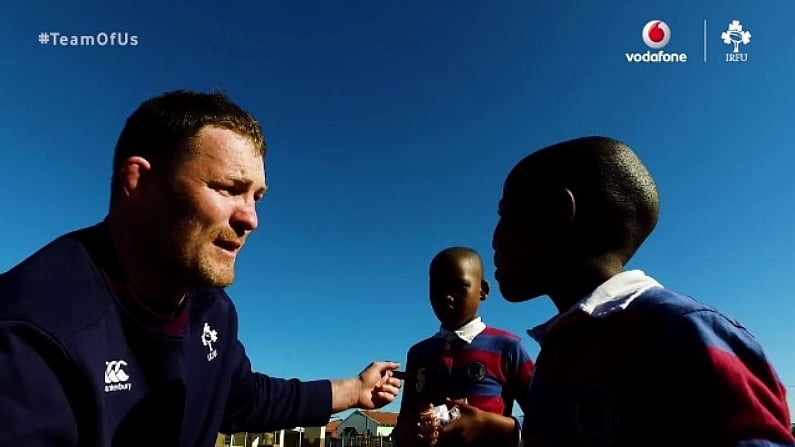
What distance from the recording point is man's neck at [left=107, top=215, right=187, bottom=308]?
3.12 metres

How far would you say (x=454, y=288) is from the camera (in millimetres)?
5586

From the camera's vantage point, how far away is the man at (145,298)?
2.41 meters

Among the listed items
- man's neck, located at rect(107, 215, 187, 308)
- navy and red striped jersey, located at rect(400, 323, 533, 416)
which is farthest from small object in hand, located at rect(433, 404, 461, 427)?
man's neck, located at rect(107, 215, 187, 308)

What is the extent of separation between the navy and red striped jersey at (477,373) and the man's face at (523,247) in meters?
2.91

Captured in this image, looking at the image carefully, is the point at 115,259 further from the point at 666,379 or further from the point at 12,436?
the point at 666,379

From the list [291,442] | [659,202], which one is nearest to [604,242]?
[659,202]

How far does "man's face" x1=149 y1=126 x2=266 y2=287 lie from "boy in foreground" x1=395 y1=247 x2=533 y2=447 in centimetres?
266

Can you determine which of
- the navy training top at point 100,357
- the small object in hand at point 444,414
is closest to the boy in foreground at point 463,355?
the small object in hand at point 444,414

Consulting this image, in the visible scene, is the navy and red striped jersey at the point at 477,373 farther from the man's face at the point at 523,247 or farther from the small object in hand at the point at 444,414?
the man's face at the point at 523,247

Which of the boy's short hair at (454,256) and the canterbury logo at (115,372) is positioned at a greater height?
the boy's short hair at (454,256)

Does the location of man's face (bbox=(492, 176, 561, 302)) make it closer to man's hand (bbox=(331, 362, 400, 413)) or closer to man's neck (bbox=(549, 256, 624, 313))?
man's neck (bbox=(549, 256, 624, 313))

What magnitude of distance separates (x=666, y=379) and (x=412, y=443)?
9.30 ft

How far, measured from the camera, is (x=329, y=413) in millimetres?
4383

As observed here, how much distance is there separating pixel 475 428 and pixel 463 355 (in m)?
1.62
